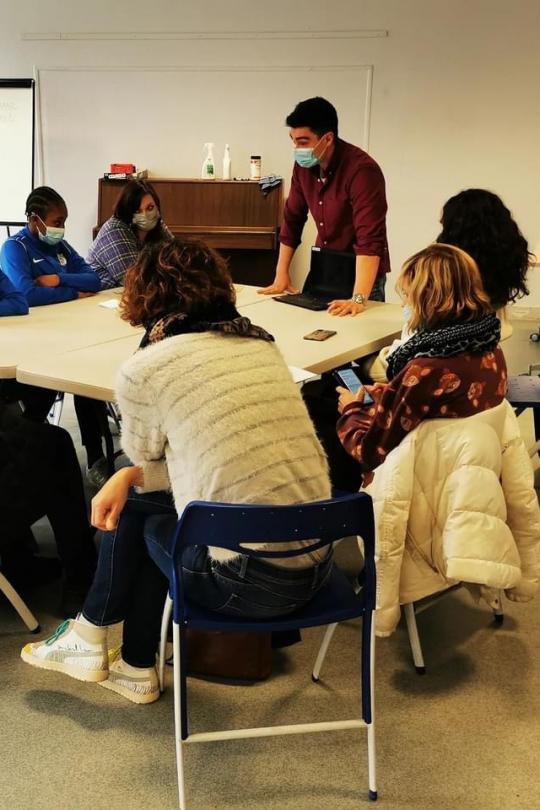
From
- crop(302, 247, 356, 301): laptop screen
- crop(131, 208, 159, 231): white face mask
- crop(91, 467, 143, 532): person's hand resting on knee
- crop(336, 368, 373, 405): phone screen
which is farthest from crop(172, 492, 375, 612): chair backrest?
crop(131, 208, 159, 231): white face mask

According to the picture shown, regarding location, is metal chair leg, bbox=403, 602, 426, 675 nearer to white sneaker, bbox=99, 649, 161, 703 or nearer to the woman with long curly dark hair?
white sneaker, bbox=99, 649, 161, 703

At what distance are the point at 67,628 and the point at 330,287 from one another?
178cm

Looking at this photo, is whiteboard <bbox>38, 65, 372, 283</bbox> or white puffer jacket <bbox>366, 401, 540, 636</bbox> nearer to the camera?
white puffer jacket <bbox>366, 401, 540, 636</bbox>

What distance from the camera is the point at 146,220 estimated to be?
3326mm

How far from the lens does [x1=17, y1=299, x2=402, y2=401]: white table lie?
6.61ft

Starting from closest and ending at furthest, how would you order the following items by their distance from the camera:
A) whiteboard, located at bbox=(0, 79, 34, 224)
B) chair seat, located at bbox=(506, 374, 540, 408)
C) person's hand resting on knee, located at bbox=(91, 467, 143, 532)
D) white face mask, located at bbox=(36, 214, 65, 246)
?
1. person's hand resting on knee, located at bbox=(91, 467, 143, 532)
2. chair seat, located at bbox=(506, 374, 540, 408)
3. white face mask, located at bbox=(36, 214, 65, 246)
4. whiteboard, located at bbox=(0, 79, 34, 224)

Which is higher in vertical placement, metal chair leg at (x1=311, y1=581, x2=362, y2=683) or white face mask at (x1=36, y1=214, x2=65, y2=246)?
white face mask at (x1=36, y1=214, x2=65, y2=246)

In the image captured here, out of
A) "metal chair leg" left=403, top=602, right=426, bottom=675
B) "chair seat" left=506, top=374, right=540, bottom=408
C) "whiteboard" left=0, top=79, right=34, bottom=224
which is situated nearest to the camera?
"metal chair leg" left=403, top=602, right=426, bottom=675

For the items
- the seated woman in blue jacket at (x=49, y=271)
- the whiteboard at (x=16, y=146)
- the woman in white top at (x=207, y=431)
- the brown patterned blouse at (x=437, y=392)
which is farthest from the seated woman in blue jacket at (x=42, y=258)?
the whiteboard at (x=16, y=146)

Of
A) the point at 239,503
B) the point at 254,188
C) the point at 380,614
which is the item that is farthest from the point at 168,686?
the point at 254,188

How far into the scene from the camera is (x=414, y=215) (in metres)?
5.61

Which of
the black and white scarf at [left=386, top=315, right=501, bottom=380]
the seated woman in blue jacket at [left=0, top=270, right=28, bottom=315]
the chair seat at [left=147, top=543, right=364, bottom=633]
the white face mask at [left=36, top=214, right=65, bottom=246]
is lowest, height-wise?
the chair seat at [left=147, top=543, right=364, bottom=633]

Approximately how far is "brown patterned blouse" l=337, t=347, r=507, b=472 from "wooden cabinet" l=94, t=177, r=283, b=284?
12.4ft

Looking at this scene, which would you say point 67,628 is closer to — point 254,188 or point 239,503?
point 239,503
